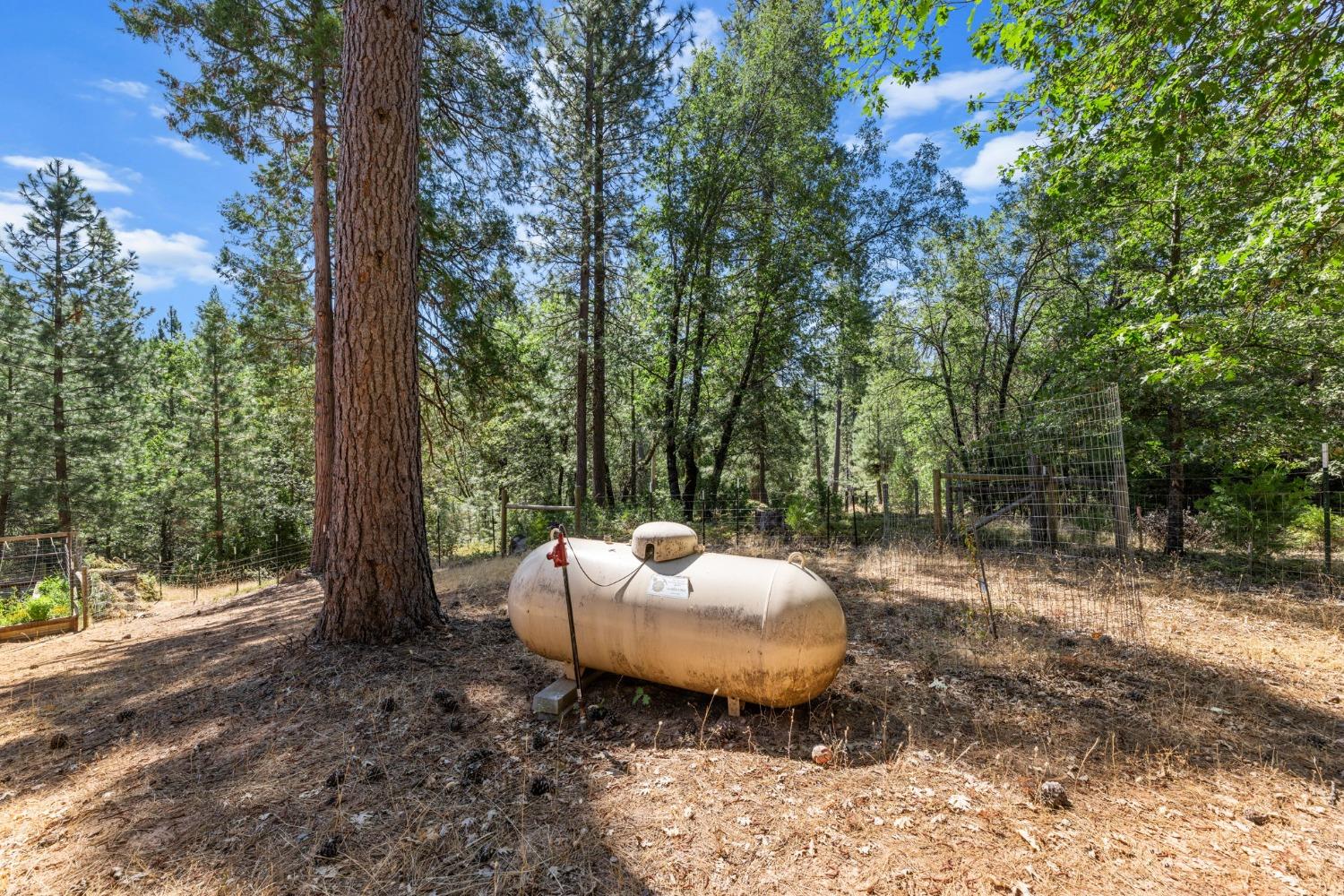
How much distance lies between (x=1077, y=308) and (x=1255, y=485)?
5.22m

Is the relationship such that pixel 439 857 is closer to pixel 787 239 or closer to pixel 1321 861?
pixel 1321 861

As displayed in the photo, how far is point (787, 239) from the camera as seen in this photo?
1283 centimetres

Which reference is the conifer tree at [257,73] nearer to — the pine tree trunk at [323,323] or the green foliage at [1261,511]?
the pine tree trunk at [323,323]

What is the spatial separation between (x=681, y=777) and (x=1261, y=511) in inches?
419

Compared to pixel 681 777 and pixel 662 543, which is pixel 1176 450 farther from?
pixel 681 777

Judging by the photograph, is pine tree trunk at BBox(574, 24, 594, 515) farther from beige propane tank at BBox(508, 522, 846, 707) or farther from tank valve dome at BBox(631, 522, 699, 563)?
tank valve dome at BBox(631, 522, 699, 563)

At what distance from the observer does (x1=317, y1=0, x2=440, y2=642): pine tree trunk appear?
459 cm

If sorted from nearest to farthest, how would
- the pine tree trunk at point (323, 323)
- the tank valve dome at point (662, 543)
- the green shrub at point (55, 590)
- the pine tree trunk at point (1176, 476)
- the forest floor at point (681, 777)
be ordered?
the forest floor at point (681, 777) → the tank valve dome at point (662, 543) → the green shrub at point (55, 590) → the pine tree trunk at point (323, 323) → the pine tree trunk at point (1176, 476)

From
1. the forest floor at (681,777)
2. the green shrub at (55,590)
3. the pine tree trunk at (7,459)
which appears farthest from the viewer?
the pine tree trunk at (7,459)

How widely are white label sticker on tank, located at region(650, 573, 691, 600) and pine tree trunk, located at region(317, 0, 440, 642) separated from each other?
2.55m

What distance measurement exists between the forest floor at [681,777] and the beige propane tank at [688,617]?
0.34 meters

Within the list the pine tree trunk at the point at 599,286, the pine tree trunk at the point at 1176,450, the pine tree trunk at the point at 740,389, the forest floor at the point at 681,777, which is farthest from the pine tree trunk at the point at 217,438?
the pine tree trunk at the point at 1176,450

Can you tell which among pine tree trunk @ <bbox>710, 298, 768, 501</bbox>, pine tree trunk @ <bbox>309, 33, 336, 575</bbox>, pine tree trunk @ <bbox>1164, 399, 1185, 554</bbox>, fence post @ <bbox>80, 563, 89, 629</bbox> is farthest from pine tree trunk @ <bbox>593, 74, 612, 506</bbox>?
pine tree trunk @ <bbox>1164, 399, 1185, 554</bbox>

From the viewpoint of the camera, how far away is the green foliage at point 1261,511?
816 centimetres
